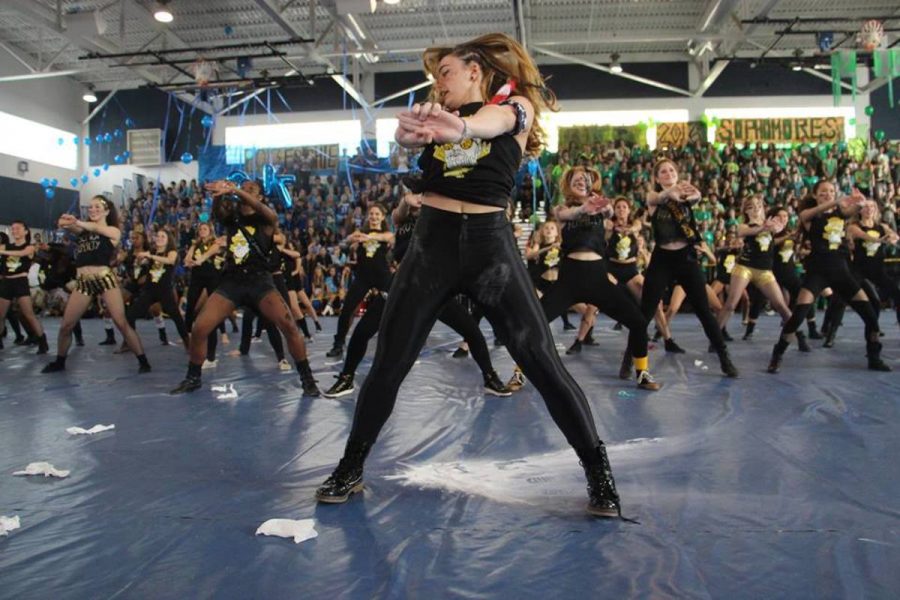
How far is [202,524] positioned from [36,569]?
0.53m

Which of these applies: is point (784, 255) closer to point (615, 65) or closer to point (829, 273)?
point (829, 273)

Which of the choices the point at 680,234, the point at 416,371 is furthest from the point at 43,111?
the point at 680,234

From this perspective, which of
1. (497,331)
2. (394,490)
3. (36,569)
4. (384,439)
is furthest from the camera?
(384,439)

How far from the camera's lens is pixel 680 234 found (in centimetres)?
557

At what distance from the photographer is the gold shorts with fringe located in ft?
21.4

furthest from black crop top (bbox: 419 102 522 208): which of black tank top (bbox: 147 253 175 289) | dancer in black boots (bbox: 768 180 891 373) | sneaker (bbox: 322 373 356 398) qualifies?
black tank top (bbox: 147 253 175 289)

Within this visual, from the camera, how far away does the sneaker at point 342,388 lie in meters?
5.14

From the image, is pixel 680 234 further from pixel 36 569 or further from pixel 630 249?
pixel 36 569

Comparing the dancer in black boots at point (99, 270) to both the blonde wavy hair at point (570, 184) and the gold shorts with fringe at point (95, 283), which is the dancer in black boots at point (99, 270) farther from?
the blonde wavy hair at point (570, 184)

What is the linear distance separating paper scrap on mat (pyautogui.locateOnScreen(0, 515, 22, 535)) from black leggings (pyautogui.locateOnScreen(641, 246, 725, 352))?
4.52 metres

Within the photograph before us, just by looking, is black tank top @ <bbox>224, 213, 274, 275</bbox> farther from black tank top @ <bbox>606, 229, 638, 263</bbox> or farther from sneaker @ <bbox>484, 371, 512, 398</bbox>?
black tank top @ <bbox>606, 229, 638, 263</bbox>

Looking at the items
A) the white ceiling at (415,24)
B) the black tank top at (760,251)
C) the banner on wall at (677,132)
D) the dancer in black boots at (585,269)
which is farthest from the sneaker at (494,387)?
the banner on wall at (677,132)

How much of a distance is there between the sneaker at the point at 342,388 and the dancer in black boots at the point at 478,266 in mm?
2475

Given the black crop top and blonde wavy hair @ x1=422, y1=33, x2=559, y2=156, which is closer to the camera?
the black crop top
